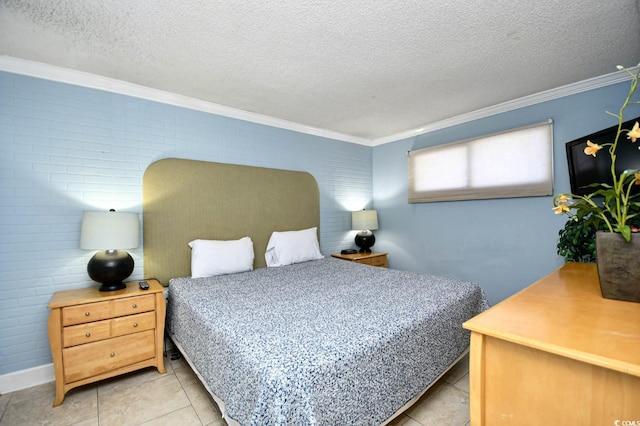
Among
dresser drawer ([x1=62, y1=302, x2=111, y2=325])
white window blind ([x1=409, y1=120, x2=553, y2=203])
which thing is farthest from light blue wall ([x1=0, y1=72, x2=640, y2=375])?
dresser drawer ([x1=62, y1=302, x2=111, y2=325])

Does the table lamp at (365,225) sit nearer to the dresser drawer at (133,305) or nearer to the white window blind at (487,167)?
the white window blind at (487,167)

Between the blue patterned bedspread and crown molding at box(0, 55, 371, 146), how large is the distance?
1879 millimetres

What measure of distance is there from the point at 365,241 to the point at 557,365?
135 inches

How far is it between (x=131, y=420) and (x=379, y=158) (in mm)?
4303

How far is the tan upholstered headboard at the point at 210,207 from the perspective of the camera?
2.74m

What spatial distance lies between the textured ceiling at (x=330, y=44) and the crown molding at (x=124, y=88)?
0.08 m

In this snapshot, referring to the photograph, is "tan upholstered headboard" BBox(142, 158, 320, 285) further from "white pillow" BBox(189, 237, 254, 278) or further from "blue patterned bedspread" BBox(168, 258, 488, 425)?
"blue patterned bedspread" BBox(168, 258, 488, 425)

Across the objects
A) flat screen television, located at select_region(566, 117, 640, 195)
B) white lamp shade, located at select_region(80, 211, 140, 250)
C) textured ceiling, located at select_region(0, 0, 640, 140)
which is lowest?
white lamp shade, located at select_region(80, 211, 140, 250)

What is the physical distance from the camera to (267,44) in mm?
2039

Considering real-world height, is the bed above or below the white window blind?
below

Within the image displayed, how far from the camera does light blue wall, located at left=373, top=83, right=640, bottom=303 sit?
2816mm

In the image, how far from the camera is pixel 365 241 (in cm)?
427

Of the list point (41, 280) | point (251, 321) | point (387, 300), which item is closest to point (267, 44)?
point (251, 321)

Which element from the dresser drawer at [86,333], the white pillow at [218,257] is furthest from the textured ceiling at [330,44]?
the dresser drawer at [86,333]
